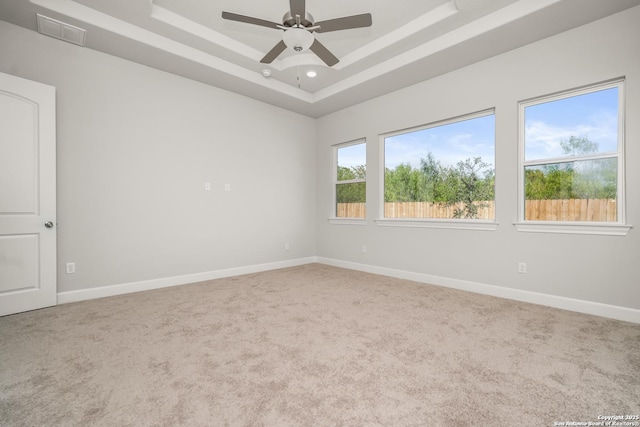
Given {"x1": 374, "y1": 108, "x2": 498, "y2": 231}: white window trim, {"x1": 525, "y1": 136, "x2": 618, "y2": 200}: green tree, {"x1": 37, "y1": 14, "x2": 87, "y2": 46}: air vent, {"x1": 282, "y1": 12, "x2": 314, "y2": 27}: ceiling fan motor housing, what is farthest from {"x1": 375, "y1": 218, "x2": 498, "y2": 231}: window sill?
{"x1": 37, "y1": 14, "x2": 87, "y2": 46}: air vent

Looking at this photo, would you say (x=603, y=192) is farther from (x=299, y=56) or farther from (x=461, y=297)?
(x=299, y=56)

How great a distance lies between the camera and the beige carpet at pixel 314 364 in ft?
4.67

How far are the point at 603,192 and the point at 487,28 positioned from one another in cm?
200

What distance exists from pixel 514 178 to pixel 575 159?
543mm

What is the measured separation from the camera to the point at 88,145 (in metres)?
3.24

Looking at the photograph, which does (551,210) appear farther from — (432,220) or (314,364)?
(314,364)

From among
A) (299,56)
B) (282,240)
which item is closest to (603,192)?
(299,56)

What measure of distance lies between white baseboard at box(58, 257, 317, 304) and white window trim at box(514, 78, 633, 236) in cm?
366

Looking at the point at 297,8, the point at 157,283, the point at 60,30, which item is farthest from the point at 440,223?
the point at 60,30

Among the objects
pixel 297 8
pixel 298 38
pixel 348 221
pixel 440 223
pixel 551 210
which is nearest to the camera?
pixel 297 8

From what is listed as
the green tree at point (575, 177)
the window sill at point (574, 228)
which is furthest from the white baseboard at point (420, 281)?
the green tree at point (575, 177)

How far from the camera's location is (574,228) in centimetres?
286

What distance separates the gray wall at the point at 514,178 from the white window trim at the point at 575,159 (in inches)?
2.2

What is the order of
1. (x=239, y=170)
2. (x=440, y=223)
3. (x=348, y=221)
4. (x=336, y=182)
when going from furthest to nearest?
(x=336, y=182) → (x=348, y=221) → (x=239, y=170) → (x=440, y=223)
